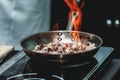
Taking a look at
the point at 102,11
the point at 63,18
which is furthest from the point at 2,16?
the point at 102,11

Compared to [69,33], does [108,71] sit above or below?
below

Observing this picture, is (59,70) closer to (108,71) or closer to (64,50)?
(64,50)

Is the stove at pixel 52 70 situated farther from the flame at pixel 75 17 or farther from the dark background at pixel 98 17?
the dark background at pixel 98 17

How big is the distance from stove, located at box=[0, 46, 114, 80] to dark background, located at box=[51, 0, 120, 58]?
101 cm

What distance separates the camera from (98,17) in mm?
2684

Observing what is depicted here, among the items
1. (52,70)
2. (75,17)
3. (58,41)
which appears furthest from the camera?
(75,17)

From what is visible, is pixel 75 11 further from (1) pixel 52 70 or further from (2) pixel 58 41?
(1) pixel 52 70

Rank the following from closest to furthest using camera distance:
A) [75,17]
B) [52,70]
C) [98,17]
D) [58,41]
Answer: [52,70] → [58,41] → [75,17] → [98,17]

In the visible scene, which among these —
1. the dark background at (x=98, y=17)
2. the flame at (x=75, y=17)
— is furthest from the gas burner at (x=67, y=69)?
the dark background at (x=98, y=17)

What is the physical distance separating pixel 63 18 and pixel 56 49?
1207 millimetres

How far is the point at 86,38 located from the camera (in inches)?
69.2

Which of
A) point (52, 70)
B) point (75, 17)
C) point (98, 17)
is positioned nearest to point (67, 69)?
point (52, 70)

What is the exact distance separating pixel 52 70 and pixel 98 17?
4.08 ft

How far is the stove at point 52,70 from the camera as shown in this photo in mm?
1461
